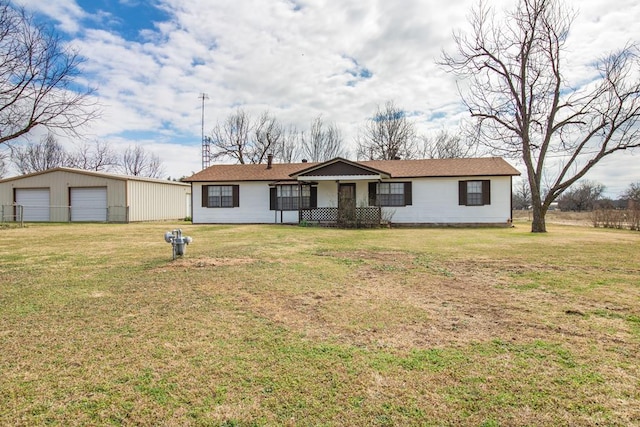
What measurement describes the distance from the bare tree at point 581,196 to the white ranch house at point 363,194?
35869 mm

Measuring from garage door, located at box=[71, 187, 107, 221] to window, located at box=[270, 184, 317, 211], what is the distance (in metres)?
11.4

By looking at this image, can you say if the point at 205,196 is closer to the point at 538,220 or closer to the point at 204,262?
the point at 204,262

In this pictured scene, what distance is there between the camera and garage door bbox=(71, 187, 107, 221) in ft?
76.6

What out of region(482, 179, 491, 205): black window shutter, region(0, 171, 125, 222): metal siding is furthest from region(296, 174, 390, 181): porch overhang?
region(0, 171, 125, 222): metal siding

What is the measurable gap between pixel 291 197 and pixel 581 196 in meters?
47.0

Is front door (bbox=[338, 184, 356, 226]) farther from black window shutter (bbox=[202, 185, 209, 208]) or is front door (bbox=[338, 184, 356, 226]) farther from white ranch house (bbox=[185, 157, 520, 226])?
black window shutter (bbox=[202, 185, 209, 208])

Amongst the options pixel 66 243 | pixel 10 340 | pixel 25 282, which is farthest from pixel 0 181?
pixel 10 340

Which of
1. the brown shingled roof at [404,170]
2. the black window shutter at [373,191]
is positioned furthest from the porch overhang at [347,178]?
the black window shutter at [373,191]

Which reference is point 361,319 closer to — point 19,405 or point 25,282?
point 19,405

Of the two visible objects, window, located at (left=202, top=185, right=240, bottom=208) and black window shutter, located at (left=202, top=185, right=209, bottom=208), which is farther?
black window shutter, located at (left=202, top=185, right=209, bottom=208)

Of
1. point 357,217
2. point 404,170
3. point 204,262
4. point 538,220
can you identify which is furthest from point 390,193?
point 204,262

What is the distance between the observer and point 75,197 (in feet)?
77.8

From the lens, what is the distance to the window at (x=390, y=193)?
65.9ft

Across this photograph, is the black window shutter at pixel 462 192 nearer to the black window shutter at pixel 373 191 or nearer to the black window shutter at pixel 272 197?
the black window shutter at pixel 373 191
